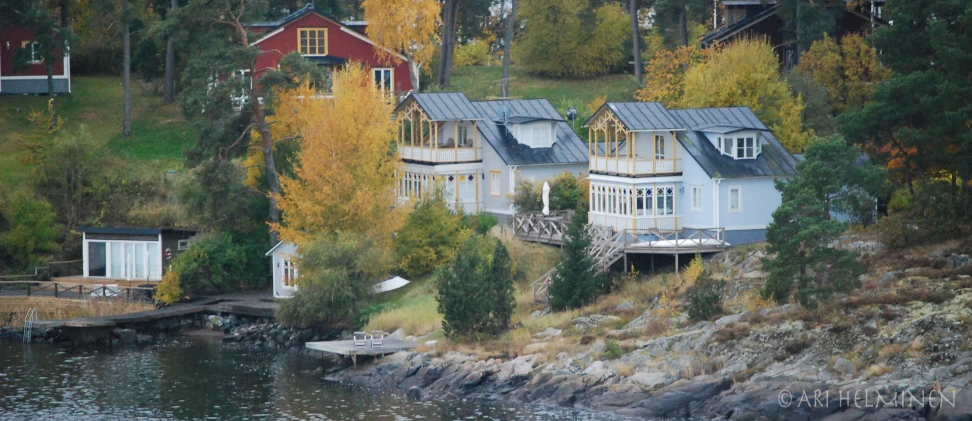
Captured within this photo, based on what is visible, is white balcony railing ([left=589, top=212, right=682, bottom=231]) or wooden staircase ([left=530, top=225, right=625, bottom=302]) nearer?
wooden staircase ([left=530, top=225, right=625, bottom=302])

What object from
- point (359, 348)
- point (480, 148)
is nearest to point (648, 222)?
point (480, 148)

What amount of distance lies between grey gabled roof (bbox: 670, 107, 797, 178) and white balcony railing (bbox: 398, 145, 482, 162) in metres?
10.8

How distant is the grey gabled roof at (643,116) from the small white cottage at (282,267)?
1390 cm

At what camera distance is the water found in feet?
134

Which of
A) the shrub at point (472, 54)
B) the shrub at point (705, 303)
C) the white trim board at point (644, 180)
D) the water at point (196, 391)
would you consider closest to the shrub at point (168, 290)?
the water at point (196, 391)

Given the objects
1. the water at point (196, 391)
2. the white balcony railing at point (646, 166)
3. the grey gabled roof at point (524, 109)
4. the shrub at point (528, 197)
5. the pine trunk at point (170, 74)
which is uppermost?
the pine trunk at point (170, 74)

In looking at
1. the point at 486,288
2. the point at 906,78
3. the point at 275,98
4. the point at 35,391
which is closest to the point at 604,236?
the point at 486,288

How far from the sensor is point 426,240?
5475 cm

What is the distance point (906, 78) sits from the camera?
1811 inches

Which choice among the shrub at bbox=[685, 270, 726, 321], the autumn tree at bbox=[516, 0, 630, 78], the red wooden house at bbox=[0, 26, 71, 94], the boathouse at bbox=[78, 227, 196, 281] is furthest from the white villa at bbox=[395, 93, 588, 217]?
the red wooden house at bbox=[0, 26, 71, 94]

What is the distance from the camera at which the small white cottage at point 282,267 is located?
56.2 m

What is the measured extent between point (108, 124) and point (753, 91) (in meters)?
35.3

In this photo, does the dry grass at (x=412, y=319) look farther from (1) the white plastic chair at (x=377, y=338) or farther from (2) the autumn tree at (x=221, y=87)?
(2) the autumn tree at (x=221, y=87)

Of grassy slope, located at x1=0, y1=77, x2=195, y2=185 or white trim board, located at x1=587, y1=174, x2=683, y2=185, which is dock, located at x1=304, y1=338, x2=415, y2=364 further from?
grassy slope, located at x1=0, y1=77, x2=195, y2=185
